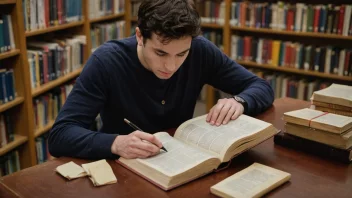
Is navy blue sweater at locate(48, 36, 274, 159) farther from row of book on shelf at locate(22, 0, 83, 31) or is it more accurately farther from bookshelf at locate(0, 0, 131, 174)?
row of book on shelf at locate(22, 0, 83, 31)

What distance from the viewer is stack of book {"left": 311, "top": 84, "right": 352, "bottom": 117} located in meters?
1.29

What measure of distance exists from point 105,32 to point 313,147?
2.56 metres

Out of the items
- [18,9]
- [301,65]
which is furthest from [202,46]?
[301,65]

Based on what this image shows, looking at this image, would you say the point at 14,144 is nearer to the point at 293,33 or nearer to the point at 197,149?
the point at 197,149

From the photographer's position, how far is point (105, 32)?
3.42 m

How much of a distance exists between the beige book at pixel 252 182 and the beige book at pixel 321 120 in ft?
0.72

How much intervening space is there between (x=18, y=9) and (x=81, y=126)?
4.13 ft

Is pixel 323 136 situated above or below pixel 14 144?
above

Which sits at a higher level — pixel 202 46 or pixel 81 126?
pixel 202 46

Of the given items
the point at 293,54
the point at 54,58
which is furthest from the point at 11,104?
the point at 293,54

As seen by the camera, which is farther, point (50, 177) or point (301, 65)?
point (301, 65)

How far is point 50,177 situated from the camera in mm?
1042

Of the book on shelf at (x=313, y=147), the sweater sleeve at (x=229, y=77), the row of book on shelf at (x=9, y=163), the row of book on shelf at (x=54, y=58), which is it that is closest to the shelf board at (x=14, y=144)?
the row of book on shelf at (x=9, y=163)

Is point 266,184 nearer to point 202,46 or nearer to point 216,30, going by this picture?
point 202,46
